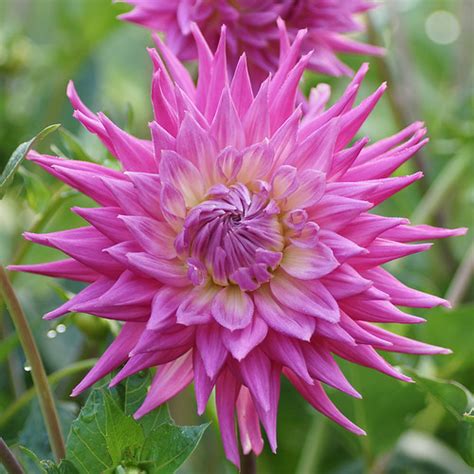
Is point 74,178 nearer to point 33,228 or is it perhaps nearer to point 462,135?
point 33,228

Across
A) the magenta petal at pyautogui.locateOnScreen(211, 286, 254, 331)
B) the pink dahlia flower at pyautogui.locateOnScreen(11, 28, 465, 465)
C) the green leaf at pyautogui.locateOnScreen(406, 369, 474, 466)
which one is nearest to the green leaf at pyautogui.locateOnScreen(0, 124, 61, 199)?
the pink dahlia flower at pyautogui.locateOnScreen(11, 28, 465, 465)

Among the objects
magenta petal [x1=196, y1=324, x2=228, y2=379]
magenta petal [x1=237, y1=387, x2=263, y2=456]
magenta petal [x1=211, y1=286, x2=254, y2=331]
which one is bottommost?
magenta petal [x1=237, y1=387, x2=263, y2=456]

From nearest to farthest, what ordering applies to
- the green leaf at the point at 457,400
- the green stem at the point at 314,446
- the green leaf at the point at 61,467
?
the green leaf at the point at 61,467 → the green leaf at the point at 457,400 → the green stem at the point at 314,446

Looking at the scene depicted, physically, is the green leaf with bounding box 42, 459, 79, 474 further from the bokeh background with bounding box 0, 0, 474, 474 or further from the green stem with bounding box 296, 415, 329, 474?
the green stem with bounding box 296, 415, 329, 474

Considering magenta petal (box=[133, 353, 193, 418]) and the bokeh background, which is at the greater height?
magenta petal (box=[133, 353, 193, 418])

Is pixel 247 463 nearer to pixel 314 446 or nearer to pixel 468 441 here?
pixel 468 441

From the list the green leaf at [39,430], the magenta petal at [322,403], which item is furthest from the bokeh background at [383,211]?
the magenta petal at [322,403]

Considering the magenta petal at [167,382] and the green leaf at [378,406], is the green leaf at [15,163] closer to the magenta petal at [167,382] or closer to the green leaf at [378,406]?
the magenta petal at [167,382]
